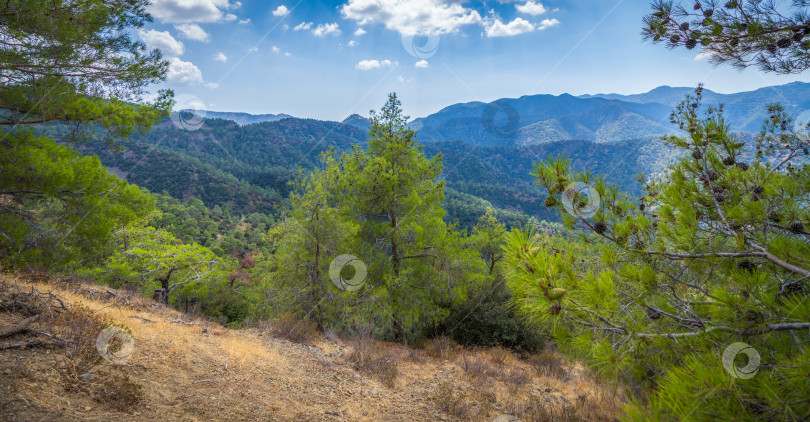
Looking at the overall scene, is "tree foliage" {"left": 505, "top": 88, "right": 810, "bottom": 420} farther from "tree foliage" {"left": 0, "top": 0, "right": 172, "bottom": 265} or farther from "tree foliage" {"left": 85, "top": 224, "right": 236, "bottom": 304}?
"tree foliage" {"left": 85, "top": 224, "right": 236, "bottom": 304}

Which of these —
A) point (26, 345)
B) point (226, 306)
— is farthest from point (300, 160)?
point (26, 345)

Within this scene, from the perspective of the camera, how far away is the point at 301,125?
155 meters

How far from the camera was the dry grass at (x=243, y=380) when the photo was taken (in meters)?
3.16

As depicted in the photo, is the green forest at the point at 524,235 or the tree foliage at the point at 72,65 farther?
the tree foliage at the point at 72,65

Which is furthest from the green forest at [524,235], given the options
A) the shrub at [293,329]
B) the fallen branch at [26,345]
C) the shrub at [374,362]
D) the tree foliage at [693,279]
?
the fallen branch at [26,345]

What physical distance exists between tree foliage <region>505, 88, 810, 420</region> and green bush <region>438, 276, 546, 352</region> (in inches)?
301

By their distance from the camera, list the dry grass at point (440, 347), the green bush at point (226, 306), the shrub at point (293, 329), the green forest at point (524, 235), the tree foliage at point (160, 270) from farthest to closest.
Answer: the green bush at point (226, 306)
the tree foliage at point (160, 270)
the dry grass at point (440, 347)
the shrub at point (293, 329)
the green forest at point (524, 235)

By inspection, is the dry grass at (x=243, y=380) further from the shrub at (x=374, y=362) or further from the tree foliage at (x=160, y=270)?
the tree foliage at (x=160, y=270)

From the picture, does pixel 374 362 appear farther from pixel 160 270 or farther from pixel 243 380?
pixel 160 270

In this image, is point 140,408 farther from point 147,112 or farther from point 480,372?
point 147,112

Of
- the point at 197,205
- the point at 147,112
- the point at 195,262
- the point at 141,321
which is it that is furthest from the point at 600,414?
the point at 197,205

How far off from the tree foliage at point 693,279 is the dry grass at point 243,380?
3288 millimetres

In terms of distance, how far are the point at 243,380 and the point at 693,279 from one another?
5.16 m

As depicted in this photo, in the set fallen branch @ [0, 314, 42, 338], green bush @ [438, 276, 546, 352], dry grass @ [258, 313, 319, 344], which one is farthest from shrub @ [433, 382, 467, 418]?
fallen branch @ [0, 314, 42, 338]
